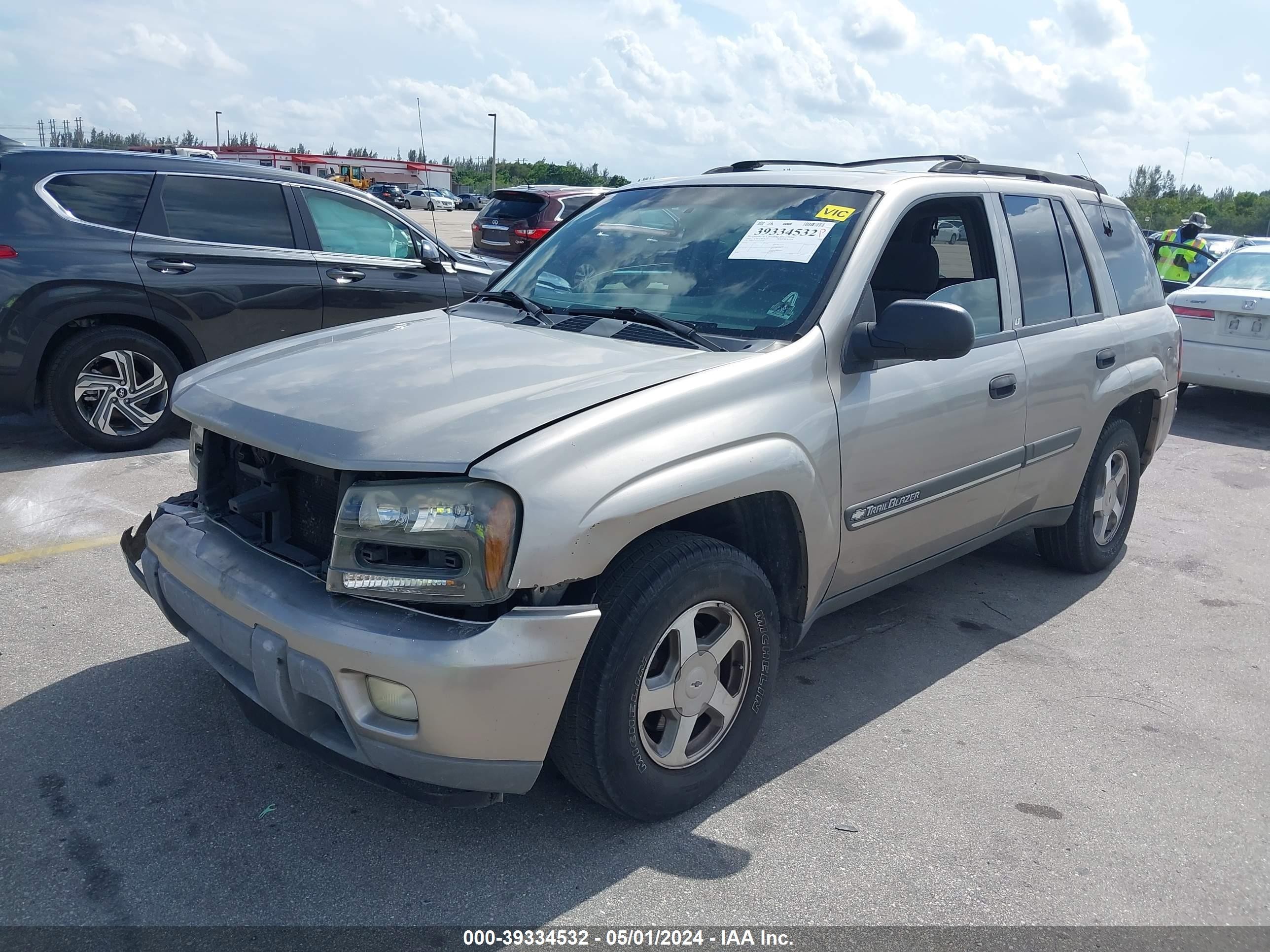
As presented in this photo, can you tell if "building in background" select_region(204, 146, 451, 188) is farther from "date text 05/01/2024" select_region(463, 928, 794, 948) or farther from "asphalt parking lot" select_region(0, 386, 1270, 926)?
"date text 05/01/2024" select_region(463, 928, 794, 948)

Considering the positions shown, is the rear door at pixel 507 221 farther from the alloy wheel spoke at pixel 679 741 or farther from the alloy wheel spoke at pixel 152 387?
Result: the alloy wheel spoke at pixel 679 741

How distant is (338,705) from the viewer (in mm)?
2428

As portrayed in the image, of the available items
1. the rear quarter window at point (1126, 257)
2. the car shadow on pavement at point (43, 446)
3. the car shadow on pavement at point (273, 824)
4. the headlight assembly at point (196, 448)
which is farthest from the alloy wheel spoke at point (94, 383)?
the rear quarter window at point (1126, 257)

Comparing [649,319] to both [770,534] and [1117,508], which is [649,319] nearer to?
[770,534]

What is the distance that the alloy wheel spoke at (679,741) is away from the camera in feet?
9.32

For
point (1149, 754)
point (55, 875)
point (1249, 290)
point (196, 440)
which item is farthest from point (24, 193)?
point (1249, 290)

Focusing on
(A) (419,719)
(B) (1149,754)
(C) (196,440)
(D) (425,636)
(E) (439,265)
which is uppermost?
(E) (439,265)

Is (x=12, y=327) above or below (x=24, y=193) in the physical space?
below

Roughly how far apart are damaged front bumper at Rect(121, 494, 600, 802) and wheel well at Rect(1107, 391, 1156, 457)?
3.61 meters

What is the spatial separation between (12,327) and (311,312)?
1.82 meters

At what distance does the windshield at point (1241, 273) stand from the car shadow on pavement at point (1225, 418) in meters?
1.11

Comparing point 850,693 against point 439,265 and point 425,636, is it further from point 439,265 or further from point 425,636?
point 439,265

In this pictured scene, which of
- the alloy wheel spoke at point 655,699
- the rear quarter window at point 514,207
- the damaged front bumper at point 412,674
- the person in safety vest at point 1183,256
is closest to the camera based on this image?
the damaged front bumper at point 412,674

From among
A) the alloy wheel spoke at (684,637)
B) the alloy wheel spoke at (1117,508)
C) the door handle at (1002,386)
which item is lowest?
the alloy wheel spoke at (1117,508)
